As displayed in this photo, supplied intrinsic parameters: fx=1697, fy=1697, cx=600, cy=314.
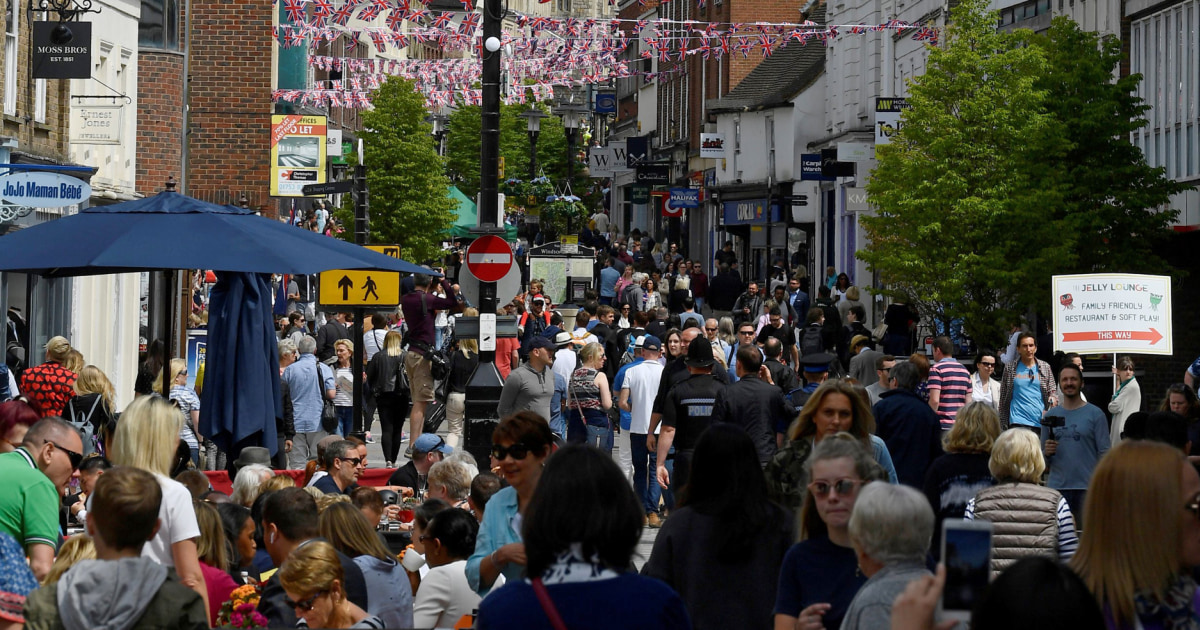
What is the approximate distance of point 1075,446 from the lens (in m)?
12.3

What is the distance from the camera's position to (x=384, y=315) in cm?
2478

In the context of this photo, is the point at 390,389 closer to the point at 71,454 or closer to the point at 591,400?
the point at 591,400

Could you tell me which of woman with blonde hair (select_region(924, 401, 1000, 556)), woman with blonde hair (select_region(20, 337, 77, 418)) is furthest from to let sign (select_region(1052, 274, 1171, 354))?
woman with blonde hair (select_region(20, 337, 77, 418))

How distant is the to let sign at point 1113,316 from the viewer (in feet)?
56.7

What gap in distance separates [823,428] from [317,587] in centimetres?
301

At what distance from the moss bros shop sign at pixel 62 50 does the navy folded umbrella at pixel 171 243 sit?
11.4m

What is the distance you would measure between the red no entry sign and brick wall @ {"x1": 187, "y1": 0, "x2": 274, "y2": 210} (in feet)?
62.2

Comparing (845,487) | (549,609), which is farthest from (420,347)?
(549,609)

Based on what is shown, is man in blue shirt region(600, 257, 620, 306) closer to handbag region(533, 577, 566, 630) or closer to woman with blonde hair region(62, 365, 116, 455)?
woman with blonde hair region(62, 365, 116, 455)

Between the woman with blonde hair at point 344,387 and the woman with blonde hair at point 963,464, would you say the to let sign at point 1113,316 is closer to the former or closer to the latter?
the woman with blonde hair at point 344,387

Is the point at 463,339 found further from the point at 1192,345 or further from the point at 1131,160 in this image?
the point at 1192,345

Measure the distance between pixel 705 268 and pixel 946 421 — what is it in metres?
49.2

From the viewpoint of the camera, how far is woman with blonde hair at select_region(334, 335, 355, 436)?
19.5 metres

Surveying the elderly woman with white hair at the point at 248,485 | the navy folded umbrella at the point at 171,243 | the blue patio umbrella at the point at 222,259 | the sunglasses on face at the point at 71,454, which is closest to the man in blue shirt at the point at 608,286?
the blue patio umbrella at the point at 222,259
